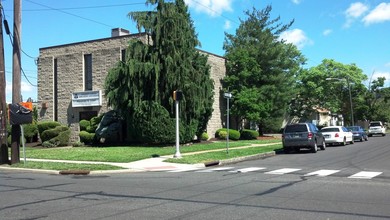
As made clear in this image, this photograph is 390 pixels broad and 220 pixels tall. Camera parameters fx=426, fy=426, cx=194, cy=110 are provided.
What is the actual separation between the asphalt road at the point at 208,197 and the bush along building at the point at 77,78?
18.8 meters

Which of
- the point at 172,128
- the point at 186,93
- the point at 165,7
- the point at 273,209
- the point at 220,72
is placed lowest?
the point at 273,209

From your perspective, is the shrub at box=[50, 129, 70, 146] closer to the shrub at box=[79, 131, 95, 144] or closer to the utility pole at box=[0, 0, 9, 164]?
the shrub at box=[79, 131, 95, 144]

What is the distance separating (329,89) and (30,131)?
42105 millimetres

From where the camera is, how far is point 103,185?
12148 mm

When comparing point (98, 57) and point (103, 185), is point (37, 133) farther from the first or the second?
point (103, 185)

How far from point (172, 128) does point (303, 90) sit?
116 ft

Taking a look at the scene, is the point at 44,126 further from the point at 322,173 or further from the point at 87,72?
the point at 322,173

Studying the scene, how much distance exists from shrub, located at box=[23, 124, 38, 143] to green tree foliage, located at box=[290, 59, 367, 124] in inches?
1429

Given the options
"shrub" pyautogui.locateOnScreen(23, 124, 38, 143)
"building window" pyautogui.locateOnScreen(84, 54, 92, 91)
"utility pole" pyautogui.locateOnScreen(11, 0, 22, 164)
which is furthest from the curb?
"shrub" pyautogui.locateOnScreen(23, 124, 38, 143)

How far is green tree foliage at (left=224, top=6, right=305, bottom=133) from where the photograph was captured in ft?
121

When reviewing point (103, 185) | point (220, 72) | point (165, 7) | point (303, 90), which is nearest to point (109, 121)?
point (165, 7)

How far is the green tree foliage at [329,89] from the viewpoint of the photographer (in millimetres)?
58156

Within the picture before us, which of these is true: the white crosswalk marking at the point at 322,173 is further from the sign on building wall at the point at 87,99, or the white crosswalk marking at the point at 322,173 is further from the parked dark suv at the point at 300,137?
the sign on building wall at the point at 87,99

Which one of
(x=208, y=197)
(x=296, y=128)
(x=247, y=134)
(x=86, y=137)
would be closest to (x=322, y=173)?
(x=208, y=197)
